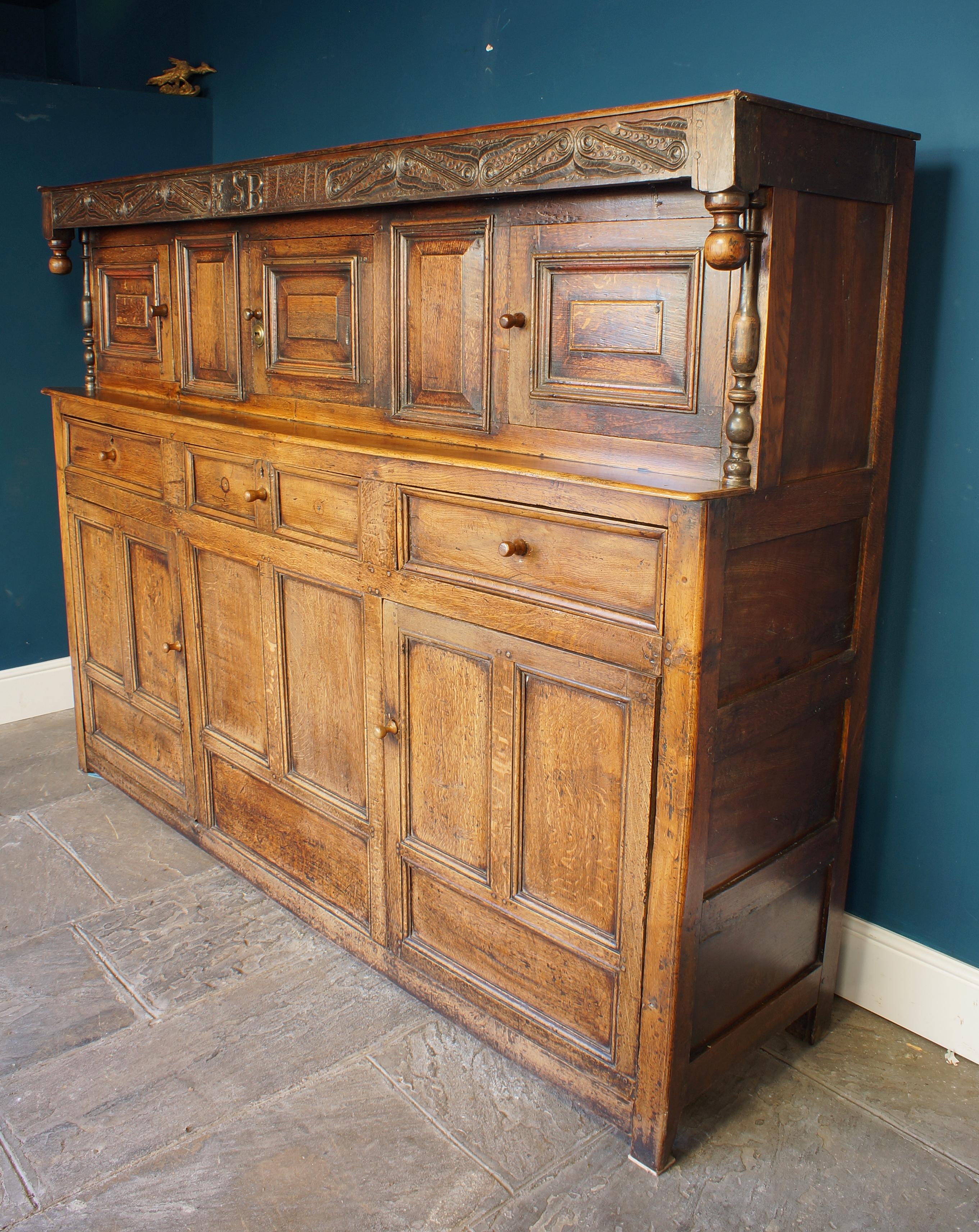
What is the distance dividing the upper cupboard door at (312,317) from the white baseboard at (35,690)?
1.80 m

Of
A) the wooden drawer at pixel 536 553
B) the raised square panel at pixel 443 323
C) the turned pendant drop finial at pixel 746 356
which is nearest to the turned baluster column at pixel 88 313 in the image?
the raised square panel at pixel 443 323

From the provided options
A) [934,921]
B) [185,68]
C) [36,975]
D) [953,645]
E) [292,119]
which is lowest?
[36,975]

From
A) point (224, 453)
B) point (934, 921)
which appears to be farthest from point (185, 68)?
point (934, 921)

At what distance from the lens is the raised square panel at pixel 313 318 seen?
7.54 ft

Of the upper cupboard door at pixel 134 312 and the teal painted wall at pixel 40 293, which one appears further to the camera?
the teal painted wall at pixel 40 293

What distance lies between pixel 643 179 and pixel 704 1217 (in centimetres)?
170

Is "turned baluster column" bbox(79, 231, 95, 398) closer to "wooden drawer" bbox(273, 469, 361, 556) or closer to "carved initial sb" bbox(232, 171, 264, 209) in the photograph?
"carved initial sb" bbox(232, 171, 264, 209)

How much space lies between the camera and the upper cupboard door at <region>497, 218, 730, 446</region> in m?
1.68

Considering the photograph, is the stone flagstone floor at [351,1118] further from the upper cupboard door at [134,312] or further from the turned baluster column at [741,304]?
the upper cupboard door at [134,312]

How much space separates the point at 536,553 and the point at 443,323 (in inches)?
22.2

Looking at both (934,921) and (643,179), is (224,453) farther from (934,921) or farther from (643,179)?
(934,921)

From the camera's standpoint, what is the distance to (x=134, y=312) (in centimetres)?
304

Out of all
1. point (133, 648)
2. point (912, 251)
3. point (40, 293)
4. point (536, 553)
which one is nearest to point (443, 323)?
point (536, 553)

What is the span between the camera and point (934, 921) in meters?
2.20
